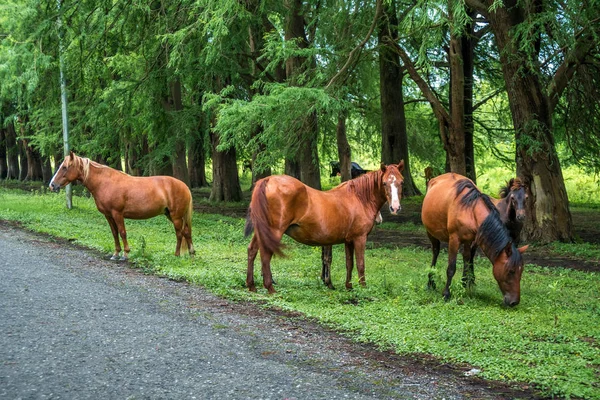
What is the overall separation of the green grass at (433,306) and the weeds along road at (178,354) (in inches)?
15.7

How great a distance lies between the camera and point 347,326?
7352mm

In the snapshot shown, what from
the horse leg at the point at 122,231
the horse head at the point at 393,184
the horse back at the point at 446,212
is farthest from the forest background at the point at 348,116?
the horse head at the point at 393,184

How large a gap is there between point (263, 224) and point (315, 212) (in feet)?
2.54

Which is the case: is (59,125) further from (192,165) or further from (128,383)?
(128,383)

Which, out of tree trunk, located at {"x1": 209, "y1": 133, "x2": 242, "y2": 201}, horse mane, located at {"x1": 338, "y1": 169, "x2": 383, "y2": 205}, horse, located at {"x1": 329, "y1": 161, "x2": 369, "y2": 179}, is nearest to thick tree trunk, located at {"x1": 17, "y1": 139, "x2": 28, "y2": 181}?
tree trunk, located at {"x1": 209, "y1": 133, "x2": 242, "y2": 201}

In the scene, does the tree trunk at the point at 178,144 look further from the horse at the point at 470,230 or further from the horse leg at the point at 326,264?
the horse at the point at 470,230

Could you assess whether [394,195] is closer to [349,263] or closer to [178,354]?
[349,263]

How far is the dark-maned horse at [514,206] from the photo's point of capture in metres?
9.19

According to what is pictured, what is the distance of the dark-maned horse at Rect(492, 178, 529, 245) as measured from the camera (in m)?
9.19

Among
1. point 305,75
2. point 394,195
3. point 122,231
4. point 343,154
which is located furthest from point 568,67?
point 122,231

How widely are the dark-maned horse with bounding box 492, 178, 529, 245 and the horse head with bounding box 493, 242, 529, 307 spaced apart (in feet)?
2.65

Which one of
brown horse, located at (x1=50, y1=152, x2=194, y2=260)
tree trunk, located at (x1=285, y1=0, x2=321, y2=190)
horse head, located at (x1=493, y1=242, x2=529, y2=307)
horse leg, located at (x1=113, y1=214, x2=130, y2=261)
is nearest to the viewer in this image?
horse head, located at (x1=493, y1=242, x2=529, y2=307)

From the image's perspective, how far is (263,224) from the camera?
8.88 m

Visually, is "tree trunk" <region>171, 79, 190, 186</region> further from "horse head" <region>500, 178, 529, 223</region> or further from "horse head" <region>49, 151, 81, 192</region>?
"horse head" <region>500, 178, 529, 223</region>
